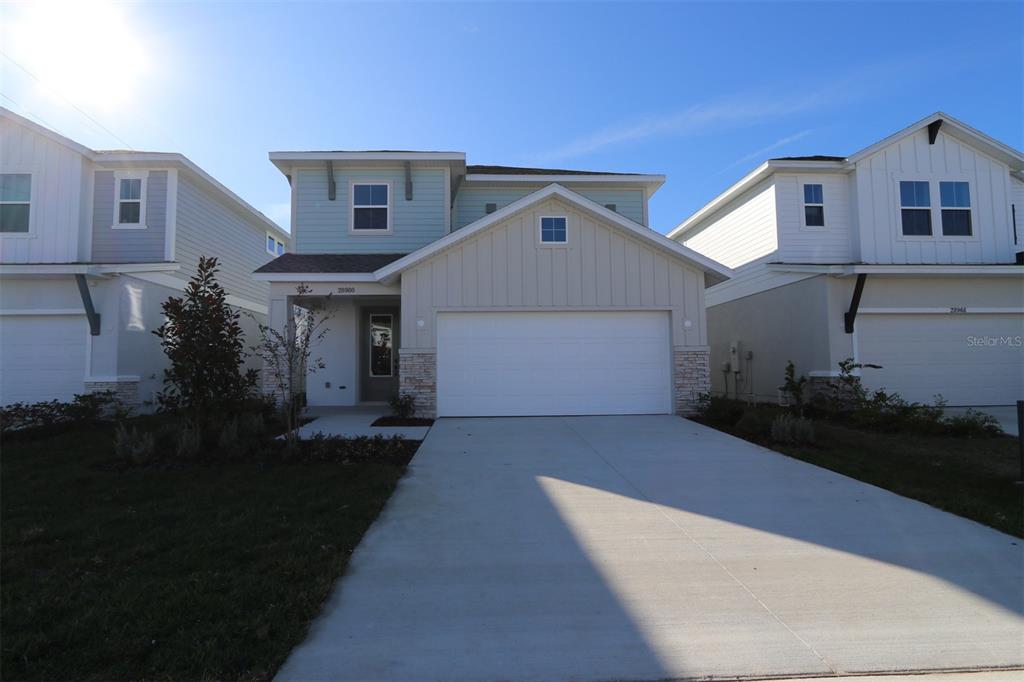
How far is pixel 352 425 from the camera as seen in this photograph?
1072 centimetres

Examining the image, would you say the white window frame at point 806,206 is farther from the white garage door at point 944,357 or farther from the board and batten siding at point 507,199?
the board and batten siding at point 507,199

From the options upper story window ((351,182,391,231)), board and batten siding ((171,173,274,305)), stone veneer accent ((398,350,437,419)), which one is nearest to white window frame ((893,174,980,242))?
stone veneer accent ((398,350,437,419))

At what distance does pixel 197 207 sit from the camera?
574 inches

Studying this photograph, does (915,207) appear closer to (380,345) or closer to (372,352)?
(380,345)

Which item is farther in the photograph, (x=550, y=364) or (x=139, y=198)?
(x=139, y=198)

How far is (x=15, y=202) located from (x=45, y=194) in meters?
0.69

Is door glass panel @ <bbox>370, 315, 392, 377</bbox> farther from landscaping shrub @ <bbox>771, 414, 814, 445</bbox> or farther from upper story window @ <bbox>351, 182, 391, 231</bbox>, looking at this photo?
landscaping shrub @ <bbox>771, 414, 814, 445</bbox>

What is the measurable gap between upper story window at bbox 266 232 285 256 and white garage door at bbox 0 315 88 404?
25.6 feet

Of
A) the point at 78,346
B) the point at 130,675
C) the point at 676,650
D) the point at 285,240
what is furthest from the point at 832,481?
the point at 285,240

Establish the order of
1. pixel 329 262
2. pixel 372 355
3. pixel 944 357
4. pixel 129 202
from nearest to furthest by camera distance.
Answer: pixel 329 262 < pixel 129 202 < pixel 944 357 < pixel 372 355

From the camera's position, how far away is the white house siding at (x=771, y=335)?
43.8ft

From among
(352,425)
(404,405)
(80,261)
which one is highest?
(80,261)

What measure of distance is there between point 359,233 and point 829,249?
12041 millimetres

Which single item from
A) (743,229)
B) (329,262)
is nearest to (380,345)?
(329,262)
